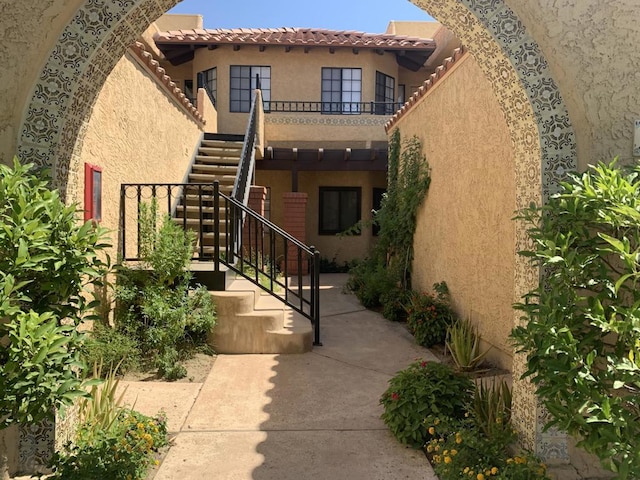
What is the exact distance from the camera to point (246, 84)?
46.5ft

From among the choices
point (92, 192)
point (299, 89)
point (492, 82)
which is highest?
point (299, 89)

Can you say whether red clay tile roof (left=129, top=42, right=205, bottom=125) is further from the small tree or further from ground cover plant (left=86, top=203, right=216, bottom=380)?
the small tree

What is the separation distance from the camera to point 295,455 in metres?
3.24

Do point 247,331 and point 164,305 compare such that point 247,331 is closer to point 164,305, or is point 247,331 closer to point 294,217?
point 164,305

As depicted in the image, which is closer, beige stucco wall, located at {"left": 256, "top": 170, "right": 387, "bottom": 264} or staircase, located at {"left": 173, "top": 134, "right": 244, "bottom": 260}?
staircase, located at {"left": 173, "top": 134, "right": 244, "bottom": 260}

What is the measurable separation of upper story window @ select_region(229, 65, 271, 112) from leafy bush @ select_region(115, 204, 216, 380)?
31.7ft

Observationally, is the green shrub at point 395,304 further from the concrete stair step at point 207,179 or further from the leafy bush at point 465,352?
the concrete stair step at point 207,179

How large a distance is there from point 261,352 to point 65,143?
3.40m

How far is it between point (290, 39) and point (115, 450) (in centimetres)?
1298

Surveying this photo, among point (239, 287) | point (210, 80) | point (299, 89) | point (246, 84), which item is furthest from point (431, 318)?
point (210, 80)

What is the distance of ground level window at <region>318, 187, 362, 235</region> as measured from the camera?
46.3 feet

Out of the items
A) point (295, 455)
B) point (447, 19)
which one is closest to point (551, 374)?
point (295, 455)

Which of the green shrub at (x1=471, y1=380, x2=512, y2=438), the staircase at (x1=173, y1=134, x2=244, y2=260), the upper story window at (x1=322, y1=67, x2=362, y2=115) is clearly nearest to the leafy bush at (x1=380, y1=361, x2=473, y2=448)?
Result: the green shrub at (x1=471, y1=380, x2=512, y2=438)

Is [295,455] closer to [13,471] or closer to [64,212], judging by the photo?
[13,471]
